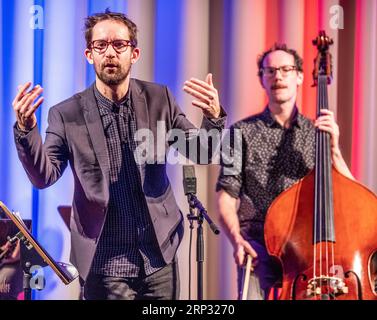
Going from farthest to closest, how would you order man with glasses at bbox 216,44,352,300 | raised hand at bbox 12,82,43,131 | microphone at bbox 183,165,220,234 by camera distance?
man with glasses at bbox 216,44,352,300 < microphone at bbox 183,165,220,234 < raised hand at bbox 12,82,43,131

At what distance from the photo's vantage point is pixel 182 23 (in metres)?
2.69

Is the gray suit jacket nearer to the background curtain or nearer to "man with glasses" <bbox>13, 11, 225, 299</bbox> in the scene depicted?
"man with glasses" <bbox>13, 11, 225, 299</bbox>

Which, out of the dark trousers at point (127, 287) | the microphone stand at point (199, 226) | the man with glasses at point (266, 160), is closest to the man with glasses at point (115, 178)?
the dark trousers at point (127, 287)

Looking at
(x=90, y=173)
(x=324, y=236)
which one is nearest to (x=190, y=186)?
(x=90, y=173)

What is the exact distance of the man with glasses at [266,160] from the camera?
2541 mm

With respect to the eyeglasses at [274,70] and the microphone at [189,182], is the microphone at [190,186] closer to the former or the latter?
the microphone at [189,182]

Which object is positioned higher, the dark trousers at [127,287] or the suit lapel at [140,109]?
the suit lapel at [140,109]

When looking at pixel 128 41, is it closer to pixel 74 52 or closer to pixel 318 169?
pixel 74 52

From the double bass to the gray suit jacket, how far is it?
0.41 metres

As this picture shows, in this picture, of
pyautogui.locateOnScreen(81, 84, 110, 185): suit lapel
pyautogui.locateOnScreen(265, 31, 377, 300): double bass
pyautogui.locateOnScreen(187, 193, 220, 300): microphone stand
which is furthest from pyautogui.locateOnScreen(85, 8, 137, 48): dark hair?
pyautogui.locateOnScreen(265, 31, 377, 300): double bass

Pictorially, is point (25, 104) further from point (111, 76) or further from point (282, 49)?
point (282, 49)

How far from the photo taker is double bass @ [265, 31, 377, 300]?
224 centimetres
